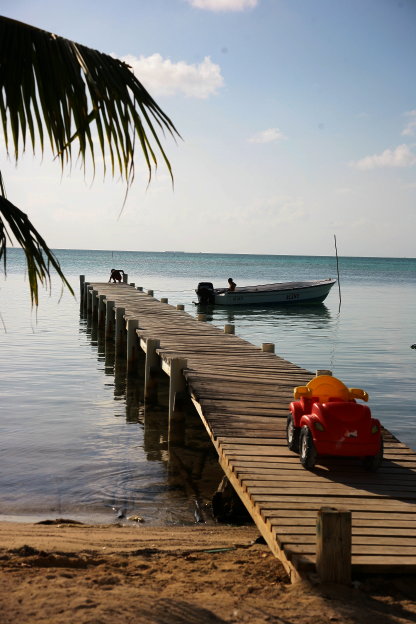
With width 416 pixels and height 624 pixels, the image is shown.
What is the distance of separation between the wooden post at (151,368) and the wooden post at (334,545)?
32.5ft

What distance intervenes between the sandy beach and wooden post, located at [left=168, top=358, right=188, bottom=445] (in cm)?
515

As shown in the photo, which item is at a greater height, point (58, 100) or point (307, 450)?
point (58, 100)

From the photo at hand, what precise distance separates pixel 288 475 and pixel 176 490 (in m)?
3.26

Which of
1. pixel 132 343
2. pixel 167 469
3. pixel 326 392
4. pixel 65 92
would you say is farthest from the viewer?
pixel 132 343

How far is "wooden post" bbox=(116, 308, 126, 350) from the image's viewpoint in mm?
21516

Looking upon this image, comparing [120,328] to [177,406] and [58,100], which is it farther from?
[58,100]

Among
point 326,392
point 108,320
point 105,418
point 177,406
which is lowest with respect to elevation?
point 105,418

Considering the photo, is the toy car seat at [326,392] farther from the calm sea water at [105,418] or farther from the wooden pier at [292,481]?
the calm sea water at [105,418]

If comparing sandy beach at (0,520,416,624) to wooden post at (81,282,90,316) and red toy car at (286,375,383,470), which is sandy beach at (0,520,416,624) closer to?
red toy car at (286,375,383,470)

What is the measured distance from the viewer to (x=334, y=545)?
4.95m

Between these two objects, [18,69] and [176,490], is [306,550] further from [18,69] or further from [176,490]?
[176,490]

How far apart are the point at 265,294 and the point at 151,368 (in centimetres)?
2586

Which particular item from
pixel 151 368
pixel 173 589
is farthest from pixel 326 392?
pixel 151 368

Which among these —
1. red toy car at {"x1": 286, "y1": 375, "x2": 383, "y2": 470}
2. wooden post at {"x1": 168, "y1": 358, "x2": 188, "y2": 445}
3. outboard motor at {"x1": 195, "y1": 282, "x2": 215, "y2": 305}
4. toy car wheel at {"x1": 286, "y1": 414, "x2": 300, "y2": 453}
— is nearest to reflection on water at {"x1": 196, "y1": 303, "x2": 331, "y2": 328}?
outboard motor at {"x1": 195, "y1": 282, "x2": 215, "y2": 305}
